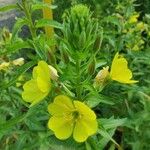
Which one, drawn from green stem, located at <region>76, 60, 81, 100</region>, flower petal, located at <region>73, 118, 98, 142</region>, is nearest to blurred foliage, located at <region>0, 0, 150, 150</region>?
green stem, located at <region>76, 60, 81, 100</region>

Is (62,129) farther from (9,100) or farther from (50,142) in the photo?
(9,100)

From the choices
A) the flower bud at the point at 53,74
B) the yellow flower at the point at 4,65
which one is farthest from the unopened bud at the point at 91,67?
the yellow flower at the point at 4,65

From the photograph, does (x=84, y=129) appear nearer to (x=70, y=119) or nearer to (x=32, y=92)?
(x=70, y=119)

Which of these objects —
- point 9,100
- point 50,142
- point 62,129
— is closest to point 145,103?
point 9,100

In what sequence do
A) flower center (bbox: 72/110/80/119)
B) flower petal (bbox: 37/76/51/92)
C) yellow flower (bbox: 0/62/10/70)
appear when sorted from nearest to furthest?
1. flower petal (bbox: 37/76/51/92)
2. flower center (bbox: 72/110/80/119)
3. yellow flower (bbox: 0/62/10/70)

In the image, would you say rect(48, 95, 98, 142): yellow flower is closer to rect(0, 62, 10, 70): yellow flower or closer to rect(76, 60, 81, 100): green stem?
rect(76, 60, 81, 100): green stem

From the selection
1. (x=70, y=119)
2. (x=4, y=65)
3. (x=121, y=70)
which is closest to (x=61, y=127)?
(x=70, y=119)

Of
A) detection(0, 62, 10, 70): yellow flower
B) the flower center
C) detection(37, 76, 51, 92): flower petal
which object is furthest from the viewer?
detection(0, 62, 10, 70): yellow flower
